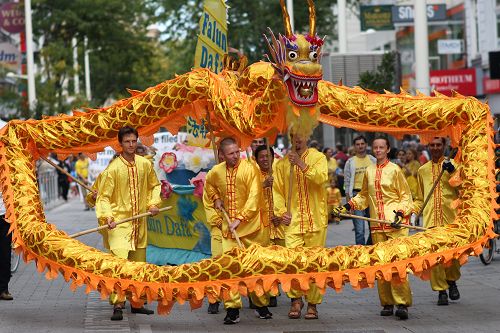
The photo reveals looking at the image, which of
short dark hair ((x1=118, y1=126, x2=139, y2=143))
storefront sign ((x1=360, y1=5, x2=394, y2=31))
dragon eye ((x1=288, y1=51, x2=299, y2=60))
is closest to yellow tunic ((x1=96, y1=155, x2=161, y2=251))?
short dark hair ((x1=118, y1=126, x2=139, y2=143))

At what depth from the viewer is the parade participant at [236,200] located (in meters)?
11.3

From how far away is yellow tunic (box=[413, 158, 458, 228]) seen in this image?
12508mm

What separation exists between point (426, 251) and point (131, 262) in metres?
2.56

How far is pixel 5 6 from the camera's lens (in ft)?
144

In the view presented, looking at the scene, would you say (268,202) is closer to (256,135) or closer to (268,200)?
(268,200)

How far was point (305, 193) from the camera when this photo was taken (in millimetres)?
11750

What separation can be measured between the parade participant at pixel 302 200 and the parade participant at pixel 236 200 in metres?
0.28

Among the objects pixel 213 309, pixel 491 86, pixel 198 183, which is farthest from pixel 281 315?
pixel 491 86

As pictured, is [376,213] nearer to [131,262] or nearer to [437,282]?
[437,282]

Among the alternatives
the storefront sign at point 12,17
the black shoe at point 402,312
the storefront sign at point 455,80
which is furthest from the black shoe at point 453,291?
the storefront sign at point 12,17

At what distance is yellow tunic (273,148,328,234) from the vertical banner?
4226 millimetres

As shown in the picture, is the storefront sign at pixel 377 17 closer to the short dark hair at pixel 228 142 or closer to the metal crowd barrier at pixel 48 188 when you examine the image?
the metal crowd barrier at pixel 48 188

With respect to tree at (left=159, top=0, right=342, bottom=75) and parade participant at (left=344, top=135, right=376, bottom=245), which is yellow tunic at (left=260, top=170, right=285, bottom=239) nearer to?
parade participant at (left=344, top=135, right=376, bottom=245)

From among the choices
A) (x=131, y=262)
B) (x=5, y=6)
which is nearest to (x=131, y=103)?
(x=131, y=262)
